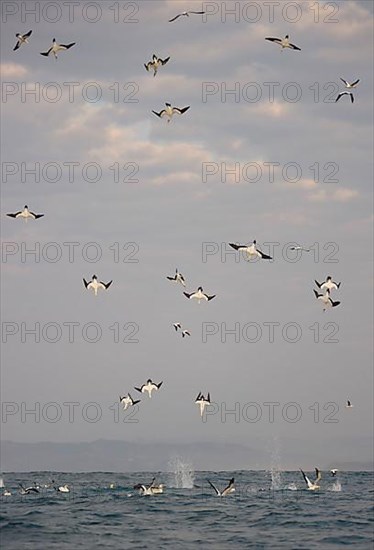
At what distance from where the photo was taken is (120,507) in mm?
48562

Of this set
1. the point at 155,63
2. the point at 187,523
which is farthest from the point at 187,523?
the point at 155,63

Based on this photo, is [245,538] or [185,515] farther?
[185,515]

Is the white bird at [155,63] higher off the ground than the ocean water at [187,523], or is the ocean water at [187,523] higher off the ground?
the white bird at [155,63]

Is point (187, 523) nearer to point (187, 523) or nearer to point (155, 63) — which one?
point (187, 523)

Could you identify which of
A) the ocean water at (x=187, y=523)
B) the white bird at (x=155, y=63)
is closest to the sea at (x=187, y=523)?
the ocean water at (x=187, y=523)

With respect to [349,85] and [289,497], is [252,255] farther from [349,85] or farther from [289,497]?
[289,497]

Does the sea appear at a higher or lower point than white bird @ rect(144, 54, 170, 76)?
lower

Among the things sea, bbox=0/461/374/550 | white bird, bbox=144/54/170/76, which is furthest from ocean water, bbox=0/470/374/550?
white bird, bbox=144/54/170/76

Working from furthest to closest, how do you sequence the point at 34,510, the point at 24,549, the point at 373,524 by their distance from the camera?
1. the point at 34,510
2. the point at 373,524
3. the point at 24,549

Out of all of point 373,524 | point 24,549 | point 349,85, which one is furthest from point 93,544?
point 349,85

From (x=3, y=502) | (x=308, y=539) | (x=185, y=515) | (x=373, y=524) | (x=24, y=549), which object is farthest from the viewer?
(x=3, y=502)

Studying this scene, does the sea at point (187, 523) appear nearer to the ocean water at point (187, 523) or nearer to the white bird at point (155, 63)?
the ocean water at point (187, 523)

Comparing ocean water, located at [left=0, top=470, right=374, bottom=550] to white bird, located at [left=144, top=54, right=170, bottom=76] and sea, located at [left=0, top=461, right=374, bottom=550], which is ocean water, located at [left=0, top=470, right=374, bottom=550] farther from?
white bird, located at [left=144, top=54, right=170, bottom=76]

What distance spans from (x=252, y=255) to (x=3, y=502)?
72.1ft
